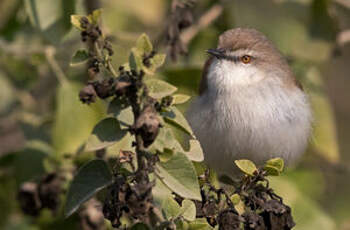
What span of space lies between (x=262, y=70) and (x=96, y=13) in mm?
2192

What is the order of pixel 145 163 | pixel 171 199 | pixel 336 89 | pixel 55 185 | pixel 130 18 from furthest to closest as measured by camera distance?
pixel 336 89 → pixel 130 18 → pixel 55 185 → pixel 171 199 → pixel 145 163

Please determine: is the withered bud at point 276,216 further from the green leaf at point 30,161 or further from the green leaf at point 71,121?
the green leaf at point 30,161

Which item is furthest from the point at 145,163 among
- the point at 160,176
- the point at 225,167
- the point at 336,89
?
the point at 336,89

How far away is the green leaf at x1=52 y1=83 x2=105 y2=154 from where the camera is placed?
14.4 feet

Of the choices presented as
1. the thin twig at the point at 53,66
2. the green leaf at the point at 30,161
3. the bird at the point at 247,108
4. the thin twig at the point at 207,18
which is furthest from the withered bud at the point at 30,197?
the thin twig at the point at 207,18

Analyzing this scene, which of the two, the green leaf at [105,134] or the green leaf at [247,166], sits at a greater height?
the green leaf at [105,134]

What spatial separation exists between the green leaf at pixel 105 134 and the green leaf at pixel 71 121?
68.4 inches

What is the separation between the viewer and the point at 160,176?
108 inches

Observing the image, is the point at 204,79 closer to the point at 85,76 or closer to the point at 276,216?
the point at 85,76

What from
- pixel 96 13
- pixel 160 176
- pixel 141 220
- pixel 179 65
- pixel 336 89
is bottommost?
pixel 336 89

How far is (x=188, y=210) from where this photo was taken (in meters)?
2.87

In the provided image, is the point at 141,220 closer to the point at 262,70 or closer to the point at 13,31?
the point at 262,70

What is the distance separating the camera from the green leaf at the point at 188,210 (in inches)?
111

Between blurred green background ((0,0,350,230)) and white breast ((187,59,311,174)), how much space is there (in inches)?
14.3
